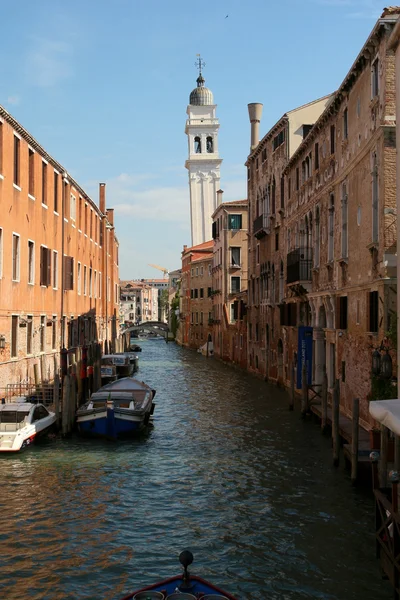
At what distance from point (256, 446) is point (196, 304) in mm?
50397

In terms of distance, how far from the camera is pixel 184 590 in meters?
6.76

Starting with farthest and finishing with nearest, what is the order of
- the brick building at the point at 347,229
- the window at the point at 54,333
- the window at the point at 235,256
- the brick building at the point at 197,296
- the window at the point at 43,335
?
1. the brick building at the point at 197,296
2. the window at the point at 235,256
3. the window at the point at 54,333
4. the window at the point at 43,335
5. the brick building at the point at 347,229

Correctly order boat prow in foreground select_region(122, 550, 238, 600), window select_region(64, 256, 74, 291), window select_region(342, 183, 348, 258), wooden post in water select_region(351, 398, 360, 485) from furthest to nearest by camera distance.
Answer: window select_region(64, 256, 74, 291), window select_region(342, 183, 348, 258), wooden post in water select_region(351, 398, 360, 485), boat prow in foreground select_region(122, 550, 238, 600)

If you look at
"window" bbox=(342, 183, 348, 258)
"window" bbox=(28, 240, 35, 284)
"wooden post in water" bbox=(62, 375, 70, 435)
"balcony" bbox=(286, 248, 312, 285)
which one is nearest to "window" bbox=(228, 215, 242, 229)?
"balcony" bbox=(286, 248, 312, 285)

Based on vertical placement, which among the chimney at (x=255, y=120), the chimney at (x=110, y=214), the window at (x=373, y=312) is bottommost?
the window at (x=373, y=312)

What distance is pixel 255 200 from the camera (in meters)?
37.5

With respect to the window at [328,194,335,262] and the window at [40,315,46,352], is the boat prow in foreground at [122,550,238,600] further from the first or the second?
the window at [40,315,46,352]

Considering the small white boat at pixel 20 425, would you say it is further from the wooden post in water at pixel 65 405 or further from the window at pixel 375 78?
the window at pixel 375 78

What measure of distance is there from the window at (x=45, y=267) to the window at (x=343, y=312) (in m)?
10.1

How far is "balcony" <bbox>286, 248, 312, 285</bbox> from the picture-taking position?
77.3ft

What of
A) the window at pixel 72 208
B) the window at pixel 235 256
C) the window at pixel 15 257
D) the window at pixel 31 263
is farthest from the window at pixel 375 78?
the window at pixel 235 256

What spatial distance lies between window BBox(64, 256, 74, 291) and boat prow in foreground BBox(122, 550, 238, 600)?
20905 mm

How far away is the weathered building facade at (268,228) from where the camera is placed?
2902cm

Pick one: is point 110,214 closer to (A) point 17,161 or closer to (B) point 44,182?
(B) point 44,182
